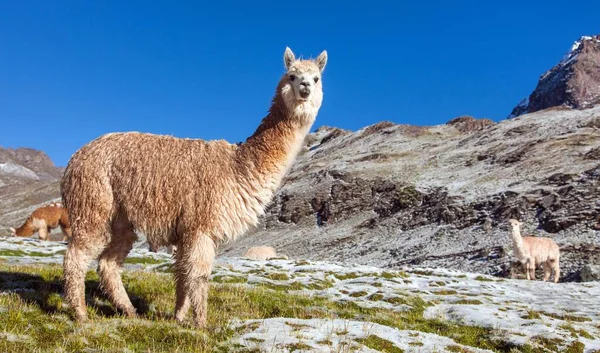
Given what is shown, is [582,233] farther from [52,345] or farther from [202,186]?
[52,345]

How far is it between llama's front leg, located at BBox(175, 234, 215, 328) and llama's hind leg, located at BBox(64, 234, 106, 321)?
1.66m

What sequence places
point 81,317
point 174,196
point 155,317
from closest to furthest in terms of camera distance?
1. point 81,317
2. point 174,196
3. point 155,317

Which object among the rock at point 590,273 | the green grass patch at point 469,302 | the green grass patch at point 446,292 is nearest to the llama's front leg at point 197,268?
the green grass patch at point 469,302

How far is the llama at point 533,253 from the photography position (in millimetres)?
29094

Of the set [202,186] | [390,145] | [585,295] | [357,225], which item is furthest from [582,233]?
[390,145]

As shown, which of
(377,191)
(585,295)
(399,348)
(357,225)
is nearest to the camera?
(399,348)

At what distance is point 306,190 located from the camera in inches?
3253

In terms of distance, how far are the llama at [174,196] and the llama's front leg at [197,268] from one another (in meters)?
0.02

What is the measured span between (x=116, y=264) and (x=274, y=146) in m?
4.05

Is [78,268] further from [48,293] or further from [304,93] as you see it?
[304,93]

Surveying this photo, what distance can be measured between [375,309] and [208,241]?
6025mm

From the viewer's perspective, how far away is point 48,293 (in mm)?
10836

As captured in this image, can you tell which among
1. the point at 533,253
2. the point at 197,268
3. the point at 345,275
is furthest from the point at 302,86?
the point at 533,253

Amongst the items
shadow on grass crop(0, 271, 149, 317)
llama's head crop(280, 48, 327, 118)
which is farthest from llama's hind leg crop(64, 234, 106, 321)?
llama's head crop(280, 48, 327, 118)
